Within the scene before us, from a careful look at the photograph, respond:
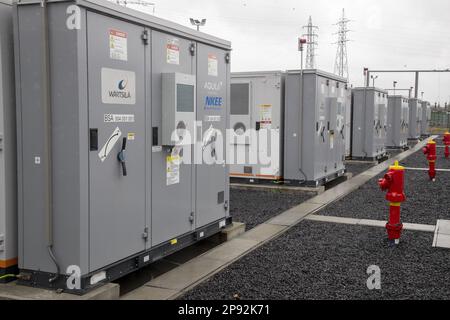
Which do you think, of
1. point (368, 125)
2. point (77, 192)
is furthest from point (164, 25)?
point (368, 125)

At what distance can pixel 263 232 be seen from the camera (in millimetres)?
7812

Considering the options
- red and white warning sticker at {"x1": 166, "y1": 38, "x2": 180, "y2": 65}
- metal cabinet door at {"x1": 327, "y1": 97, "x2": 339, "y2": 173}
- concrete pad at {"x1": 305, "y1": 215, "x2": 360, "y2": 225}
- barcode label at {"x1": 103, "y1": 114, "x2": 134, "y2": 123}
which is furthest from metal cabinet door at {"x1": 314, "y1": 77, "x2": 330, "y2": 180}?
barcode label at {"x1": 103, "y1": 114, "x2": 134, "y2": 123}

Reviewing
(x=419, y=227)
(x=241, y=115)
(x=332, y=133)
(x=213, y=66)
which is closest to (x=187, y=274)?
(x=213, y=66)

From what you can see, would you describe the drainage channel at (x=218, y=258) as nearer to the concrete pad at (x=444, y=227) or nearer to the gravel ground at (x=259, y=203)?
the gravel ground at (x=259, y=203)

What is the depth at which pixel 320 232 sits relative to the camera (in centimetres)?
784

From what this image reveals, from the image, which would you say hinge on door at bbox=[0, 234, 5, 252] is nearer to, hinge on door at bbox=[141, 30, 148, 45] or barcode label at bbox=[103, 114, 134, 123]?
barcode label at bbox=[103, 114, 134, 123]

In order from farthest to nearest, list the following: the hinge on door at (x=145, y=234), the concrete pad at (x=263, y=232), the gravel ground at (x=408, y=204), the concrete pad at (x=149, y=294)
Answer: the gravel ground at (x=408, y=204) < the concrete pad at (x=263, y=232) < the hinge on door at (x=145, y=234) < the concrete pad at (x=149, y=294)

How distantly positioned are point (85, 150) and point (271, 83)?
7515mm

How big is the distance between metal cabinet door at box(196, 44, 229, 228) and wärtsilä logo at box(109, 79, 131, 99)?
1.57 m

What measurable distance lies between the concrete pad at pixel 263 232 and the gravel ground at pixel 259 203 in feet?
0.70

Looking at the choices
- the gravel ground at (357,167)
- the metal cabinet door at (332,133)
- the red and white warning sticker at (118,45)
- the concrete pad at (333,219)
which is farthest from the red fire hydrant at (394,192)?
the gravel ground at (357,167)

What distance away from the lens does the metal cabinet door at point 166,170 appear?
214 inches

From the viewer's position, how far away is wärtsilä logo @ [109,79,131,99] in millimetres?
4738

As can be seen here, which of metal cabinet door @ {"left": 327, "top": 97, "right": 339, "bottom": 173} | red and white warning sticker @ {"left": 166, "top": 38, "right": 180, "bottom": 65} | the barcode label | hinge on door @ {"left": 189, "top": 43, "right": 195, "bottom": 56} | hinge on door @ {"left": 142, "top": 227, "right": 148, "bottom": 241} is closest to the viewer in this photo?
the barcode label
